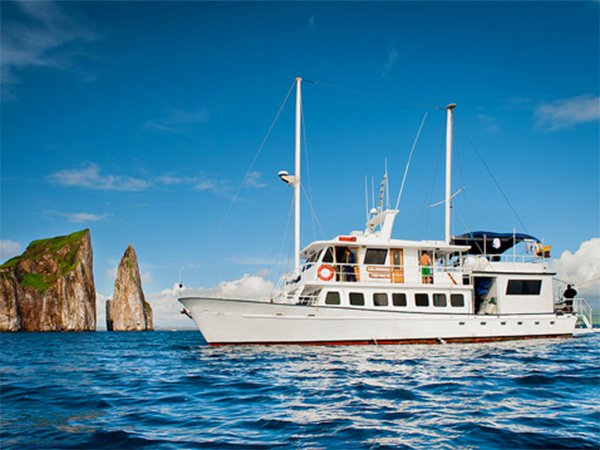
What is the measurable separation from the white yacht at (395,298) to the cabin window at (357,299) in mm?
44

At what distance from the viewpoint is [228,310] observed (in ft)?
65.4

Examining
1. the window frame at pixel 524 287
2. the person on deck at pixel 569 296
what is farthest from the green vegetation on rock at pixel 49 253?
the person on deck at pixel 569 296

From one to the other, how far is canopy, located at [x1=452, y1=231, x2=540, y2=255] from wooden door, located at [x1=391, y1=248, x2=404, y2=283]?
409 cm

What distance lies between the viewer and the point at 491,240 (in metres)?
25.2

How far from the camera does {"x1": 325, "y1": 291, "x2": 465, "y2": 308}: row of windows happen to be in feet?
69.8

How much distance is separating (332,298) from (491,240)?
960 centimetres

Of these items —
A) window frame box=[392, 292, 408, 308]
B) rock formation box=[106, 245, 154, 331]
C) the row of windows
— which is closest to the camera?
the row of windows

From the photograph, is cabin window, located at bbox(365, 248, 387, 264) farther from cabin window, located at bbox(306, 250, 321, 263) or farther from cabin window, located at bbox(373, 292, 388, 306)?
cabin window, located at bbox(306, 250, 321, 263)

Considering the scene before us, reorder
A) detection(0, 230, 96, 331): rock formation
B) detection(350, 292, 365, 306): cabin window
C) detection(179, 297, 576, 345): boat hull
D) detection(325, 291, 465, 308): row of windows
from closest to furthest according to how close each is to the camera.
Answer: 1. detection(179, 297, 576, 345): boat hull
2. detection(325, 291, 465, 308): row of windows
3. detection(350, 292, 365, 306): cabin window
4. detection(0, 230, 96, 331): rock formation

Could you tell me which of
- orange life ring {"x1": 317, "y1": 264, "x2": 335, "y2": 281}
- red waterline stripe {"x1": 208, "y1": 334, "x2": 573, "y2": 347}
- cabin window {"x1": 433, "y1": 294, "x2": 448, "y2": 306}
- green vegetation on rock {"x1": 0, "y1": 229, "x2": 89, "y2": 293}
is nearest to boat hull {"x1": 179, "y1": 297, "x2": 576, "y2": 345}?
red waterline stripe {"x1": 208, "y1": 334, "x2": 573, "y2": 347}

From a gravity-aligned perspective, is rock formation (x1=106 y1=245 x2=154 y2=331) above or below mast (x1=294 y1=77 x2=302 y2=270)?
below

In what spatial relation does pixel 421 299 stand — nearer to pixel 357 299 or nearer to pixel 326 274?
pixel 357 299

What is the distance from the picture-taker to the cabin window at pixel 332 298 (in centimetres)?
2117

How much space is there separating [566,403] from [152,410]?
24.5 feet
